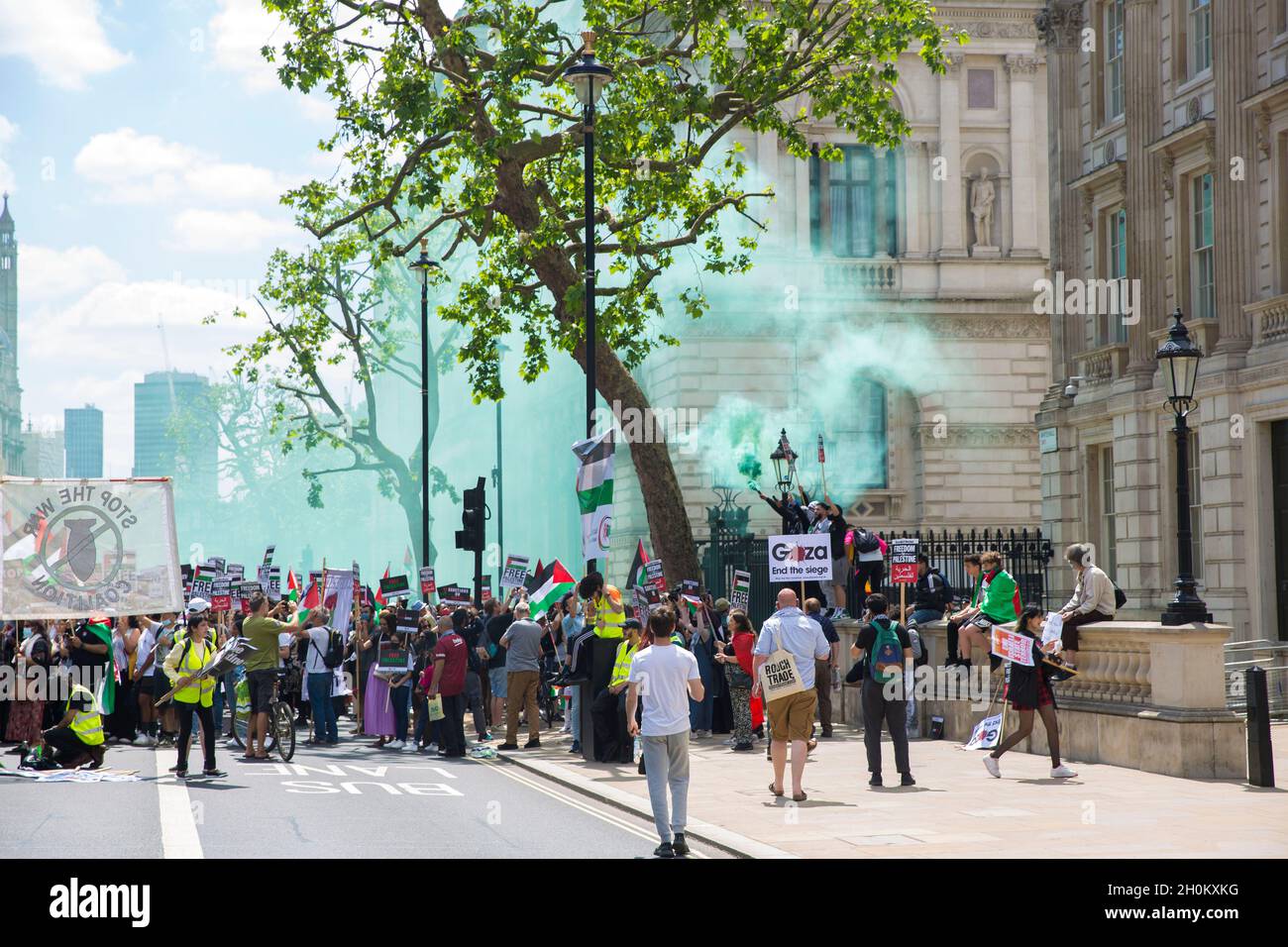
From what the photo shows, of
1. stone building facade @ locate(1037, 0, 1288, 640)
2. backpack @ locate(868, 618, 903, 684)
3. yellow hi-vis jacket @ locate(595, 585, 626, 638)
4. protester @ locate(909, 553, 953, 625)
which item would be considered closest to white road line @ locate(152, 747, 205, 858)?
yellow hi-vis jacket @ locate(595, 585, 626, 638)

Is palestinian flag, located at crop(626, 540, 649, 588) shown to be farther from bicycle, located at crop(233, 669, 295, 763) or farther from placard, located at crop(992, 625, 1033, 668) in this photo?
placard, located at crop(992, 625, 1033, 668)

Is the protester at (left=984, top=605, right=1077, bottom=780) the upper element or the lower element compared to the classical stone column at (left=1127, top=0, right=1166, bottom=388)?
lower

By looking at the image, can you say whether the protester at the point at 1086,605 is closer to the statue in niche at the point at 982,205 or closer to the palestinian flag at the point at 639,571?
the palestinian flag at the point at 639,571

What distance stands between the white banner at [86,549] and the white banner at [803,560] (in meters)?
7.40

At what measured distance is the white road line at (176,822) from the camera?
38.4 ft

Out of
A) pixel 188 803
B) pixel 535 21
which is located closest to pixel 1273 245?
pixel 535 21

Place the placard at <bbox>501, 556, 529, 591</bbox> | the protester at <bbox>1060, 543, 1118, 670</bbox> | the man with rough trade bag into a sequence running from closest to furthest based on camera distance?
the man with rough trade bag < the protester at <bbox>1060, 543, 1118, 670</bbox> < the placard at <bbox>501, 556, 529, 591</bbox>

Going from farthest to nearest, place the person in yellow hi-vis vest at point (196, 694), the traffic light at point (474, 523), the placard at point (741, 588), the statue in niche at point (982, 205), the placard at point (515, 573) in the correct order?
the statue in niche at point (982, 205) → the traffic light at point (474, 523) → the placard at point (515, 573) → the placard at point (741, 588) → the person in yellow hi-vis vest at point (196, 694)

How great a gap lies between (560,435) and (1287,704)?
40.6 meters

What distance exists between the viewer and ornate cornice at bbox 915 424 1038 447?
138 ft

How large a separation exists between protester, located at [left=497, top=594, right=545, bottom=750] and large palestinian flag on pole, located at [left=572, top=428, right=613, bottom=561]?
2117 millimetres

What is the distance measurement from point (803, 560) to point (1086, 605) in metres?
4.58

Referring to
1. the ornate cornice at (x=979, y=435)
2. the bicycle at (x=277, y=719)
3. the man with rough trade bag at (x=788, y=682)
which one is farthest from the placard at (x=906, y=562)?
the ornate cornice at (x=979, y=435)

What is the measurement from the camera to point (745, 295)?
135ft
